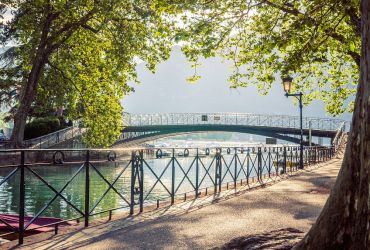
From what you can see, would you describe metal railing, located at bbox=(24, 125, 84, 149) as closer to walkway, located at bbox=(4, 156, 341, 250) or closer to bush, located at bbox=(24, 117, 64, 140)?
bush, located at bbox=(24, 117, 64, 140)

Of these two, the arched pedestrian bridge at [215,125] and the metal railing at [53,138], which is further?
the arched pedestrian bridge at [215,125]

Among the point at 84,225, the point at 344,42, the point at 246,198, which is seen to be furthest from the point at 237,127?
the point at 84,225

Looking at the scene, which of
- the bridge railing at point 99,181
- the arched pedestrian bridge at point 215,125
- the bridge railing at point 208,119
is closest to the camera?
the bridge railing at point 99,181

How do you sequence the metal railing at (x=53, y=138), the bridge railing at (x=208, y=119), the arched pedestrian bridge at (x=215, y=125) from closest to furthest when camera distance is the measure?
1. the metal railing at (x=53, y=138)
2. the arched pedestrian bridge at (x=215, y=125)
3. the bridge railing at (x=208, y=119)

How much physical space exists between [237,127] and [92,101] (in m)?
34.3

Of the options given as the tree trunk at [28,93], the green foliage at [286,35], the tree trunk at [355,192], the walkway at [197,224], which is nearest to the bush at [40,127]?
the tree trunk at [28,93]

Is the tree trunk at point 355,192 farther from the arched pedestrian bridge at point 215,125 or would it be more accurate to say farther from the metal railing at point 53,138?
the arched pedestrian bridge at point 215,125

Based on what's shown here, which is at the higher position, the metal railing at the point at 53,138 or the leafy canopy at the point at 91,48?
the leafy canopy at the point at 91,48

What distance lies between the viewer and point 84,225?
6.47 metres

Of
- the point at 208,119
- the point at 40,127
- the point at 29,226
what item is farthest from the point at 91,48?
the point at 208,119

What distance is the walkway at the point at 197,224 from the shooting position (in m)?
5.29

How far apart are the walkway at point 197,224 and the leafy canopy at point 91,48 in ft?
42.5

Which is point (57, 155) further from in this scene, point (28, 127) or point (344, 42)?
point (28, 127)

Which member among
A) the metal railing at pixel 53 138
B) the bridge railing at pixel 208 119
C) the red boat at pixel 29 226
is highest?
the bridge railing at pixel 208 119
